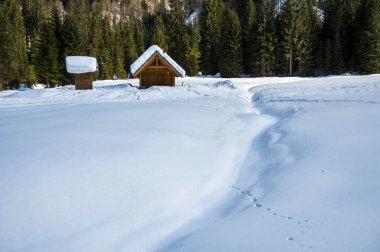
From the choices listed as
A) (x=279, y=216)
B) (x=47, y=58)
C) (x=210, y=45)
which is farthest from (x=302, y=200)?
(x=210, y=45)

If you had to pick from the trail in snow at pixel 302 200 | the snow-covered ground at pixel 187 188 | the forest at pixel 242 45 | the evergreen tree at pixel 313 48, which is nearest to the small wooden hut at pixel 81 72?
the forest at pixel 242 45

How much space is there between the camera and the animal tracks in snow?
4696mm

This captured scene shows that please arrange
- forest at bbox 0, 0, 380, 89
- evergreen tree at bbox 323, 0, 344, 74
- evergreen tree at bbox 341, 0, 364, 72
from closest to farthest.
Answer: forest at bbox 0, 0, 380, 89, evergreen tree at bbox 323, 0, 344, 74, evergreen tree at bbox 341, 0, 364, 72

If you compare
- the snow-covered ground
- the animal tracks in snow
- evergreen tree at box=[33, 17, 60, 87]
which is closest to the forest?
evergreen tree at box=[33, 17, 60, 87]

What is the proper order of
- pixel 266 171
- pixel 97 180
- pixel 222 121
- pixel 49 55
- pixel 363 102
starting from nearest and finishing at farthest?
pixel 97 180, pixel 266 171, pixel 222 121, pixel 363 102, pixel 49 55

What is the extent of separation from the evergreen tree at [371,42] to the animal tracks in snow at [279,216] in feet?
152

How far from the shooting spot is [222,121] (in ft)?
44.5

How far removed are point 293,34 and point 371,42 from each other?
10.7 m

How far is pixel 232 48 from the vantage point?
2108 inches

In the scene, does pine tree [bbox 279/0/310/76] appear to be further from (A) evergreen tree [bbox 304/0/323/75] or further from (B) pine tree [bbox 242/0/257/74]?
(B) pine tree [bbox 242/0/257/74]

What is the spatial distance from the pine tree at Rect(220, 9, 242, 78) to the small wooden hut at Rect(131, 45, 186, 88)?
79.0 ft

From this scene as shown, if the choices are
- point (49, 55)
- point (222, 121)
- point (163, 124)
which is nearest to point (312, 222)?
point (163, 124)

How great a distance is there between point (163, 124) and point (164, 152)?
3.47m

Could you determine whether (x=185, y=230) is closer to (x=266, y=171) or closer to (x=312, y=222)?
(x=312, y=222)
